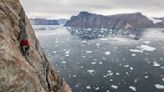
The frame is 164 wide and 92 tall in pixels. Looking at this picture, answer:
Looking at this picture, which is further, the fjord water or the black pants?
the fjord water

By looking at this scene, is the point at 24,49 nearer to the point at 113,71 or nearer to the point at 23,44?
the point at 23,44

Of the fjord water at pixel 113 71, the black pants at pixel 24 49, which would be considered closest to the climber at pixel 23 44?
the black pants at pixel 24 49

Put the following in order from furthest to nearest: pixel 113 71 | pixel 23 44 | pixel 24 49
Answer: pixel 113 71 → pixel 24 49 → pixel 23 44

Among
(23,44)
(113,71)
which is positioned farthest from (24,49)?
(113,71)

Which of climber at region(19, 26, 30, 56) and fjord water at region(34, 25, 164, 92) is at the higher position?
climber at region(19, 26, 30, 56)

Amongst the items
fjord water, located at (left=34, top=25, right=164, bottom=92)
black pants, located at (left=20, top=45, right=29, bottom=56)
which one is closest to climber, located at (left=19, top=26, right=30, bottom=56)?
black pants, located at (left=20, top=45, right=29, bottom=56)

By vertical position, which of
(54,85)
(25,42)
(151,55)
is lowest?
(151,55)

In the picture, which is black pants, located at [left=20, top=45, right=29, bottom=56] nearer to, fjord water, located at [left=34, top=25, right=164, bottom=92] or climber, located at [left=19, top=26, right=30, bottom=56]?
climber, located at [left=19, top=26, right=30, bottom=56]

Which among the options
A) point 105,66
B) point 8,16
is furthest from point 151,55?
point 8,16

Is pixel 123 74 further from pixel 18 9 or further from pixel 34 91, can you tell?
pixel 34 91

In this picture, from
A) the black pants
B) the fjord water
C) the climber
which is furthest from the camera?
the fjord water

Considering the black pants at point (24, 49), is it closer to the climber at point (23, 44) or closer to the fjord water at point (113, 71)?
the climber at point (23, 44)
